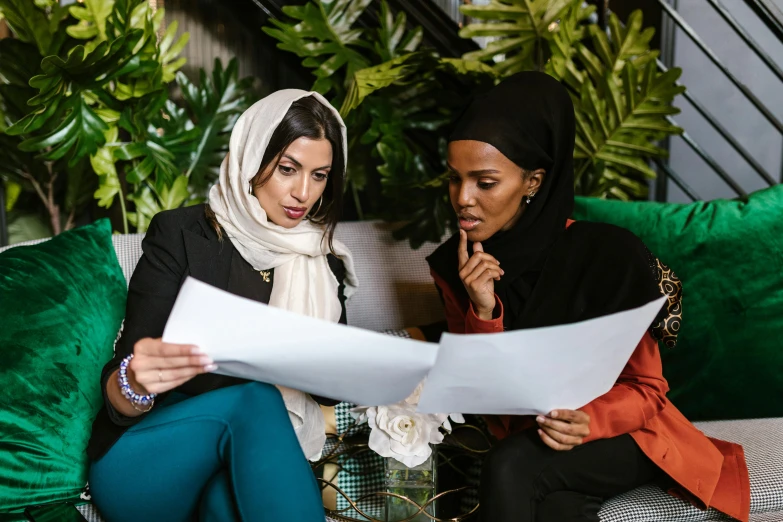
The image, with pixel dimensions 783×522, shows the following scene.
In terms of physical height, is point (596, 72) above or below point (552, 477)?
above

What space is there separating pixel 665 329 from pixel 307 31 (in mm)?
1356

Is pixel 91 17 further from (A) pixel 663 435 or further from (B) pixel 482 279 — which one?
(A) pixel 663 435

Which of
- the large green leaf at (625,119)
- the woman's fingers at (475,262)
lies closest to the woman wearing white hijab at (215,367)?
the woman's fingers at (475,262)

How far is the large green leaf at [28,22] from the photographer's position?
190 cm

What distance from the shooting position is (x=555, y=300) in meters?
1.46

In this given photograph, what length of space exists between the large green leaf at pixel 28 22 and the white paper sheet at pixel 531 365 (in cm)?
159

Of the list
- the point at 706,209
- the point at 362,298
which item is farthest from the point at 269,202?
the point at 706,209

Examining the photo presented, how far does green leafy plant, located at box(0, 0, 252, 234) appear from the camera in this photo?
1.90m

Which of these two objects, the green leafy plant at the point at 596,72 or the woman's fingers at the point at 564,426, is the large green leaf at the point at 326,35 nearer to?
the green leafy plant at the point at 596,72

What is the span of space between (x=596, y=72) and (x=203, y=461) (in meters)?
1.70

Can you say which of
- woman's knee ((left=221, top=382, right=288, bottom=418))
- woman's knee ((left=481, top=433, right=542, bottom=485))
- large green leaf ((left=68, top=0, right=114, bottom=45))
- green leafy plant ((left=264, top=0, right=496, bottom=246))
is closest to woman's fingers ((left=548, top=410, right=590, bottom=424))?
woman's knee ((left=481, top=433, right=542, bottom=485))

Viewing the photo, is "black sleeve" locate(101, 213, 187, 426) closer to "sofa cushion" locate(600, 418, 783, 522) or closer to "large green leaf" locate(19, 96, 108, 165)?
"large green leaf" locate(19, 96, 108, 165)

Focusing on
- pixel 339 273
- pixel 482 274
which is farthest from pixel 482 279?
pixel 339 273

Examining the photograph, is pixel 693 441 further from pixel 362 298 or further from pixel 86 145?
pixel 86 145
